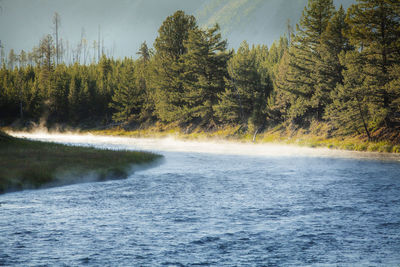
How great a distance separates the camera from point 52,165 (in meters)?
A: 24.7

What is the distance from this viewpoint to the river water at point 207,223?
10609mm

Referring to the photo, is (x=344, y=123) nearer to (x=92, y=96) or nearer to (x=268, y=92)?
(x=268, y=92)

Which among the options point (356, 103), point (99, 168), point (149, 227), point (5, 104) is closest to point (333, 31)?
point (356, 103)

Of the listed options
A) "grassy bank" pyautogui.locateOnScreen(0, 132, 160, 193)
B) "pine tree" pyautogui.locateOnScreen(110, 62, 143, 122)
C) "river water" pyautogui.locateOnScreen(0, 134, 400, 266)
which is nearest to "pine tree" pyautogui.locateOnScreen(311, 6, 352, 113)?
"grassy bank" pyautogui.locateOnScreen(0, 132, 160, 193)

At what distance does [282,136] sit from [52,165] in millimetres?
38045

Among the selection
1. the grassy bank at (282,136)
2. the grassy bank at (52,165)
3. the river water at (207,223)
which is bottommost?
the river water at (207,223)

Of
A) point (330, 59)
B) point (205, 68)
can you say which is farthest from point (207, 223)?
point (205, 68)

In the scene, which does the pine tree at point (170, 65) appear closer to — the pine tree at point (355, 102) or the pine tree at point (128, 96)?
the pine tree at point (128, 96)

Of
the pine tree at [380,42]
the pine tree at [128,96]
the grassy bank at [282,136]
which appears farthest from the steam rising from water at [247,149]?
the pine tree at [128,96]

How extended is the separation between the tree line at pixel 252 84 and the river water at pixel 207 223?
22223mm

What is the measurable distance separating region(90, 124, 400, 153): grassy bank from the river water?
67.4 feet

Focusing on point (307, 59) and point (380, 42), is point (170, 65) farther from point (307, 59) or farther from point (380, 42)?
point (380, 42)

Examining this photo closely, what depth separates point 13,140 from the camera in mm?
34156

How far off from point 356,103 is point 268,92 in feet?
66.0
